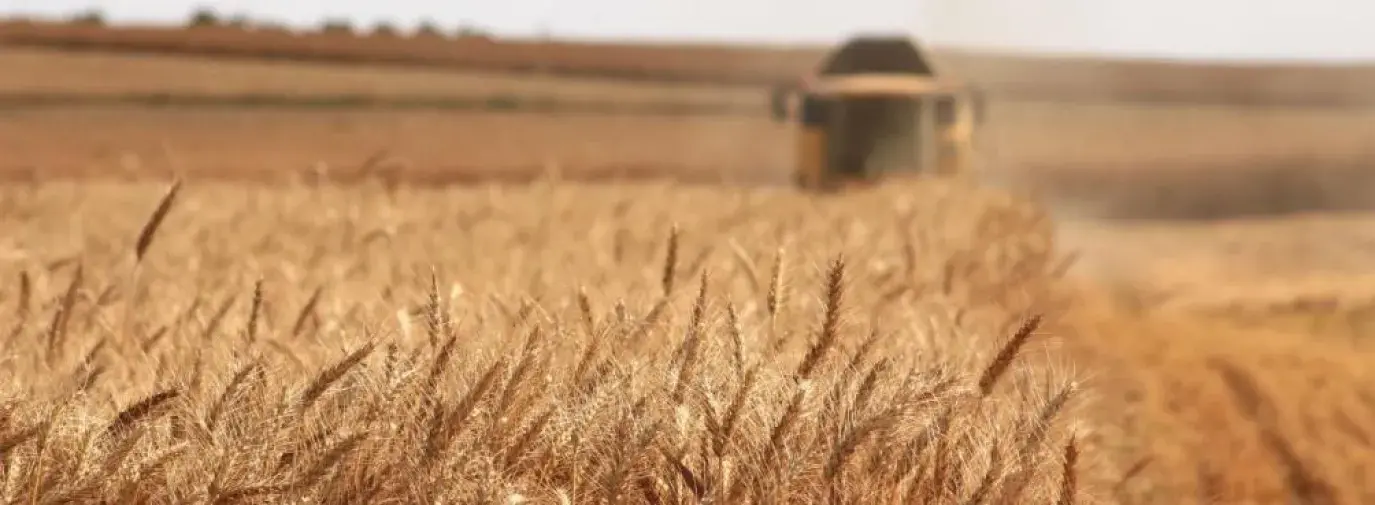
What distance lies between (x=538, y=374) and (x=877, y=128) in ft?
28.2

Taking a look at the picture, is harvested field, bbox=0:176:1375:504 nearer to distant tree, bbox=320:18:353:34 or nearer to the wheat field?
the wheat field

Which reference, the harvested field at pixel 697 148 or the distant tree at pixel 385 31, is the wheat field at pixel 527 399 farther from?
the distant tree at pixel 385 31

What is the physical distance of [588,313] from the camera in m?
1.53

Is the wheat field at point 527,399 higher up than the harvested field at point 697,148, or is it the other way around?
the wheat field at point 527,399

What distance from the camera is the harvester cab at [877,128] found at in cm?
962

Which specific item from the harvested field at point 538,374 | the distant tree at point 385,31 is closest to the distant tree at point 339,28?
the distant tree at point 385,31

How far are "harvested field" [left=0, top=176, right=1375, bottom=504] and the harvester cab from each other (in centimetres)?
615

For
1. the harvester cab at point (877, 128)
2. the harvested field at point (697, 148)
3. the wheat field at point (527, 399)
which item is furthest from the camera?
the harvested field at point (697, 148)

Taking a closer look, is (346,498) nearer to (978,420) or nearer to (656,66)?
(978,420)

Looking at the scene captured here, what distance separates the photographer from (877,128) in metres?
9.63

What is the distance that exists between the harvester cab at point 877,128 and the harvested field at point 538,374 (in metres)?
6.15

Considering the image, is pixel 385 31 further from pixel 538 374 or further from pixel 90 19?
pixel 538 374

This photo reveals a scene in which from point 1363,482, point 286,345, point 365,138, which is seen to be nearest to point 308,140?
point 365,138

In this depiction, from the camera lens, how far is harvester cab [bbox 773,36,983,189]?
9.62 m
